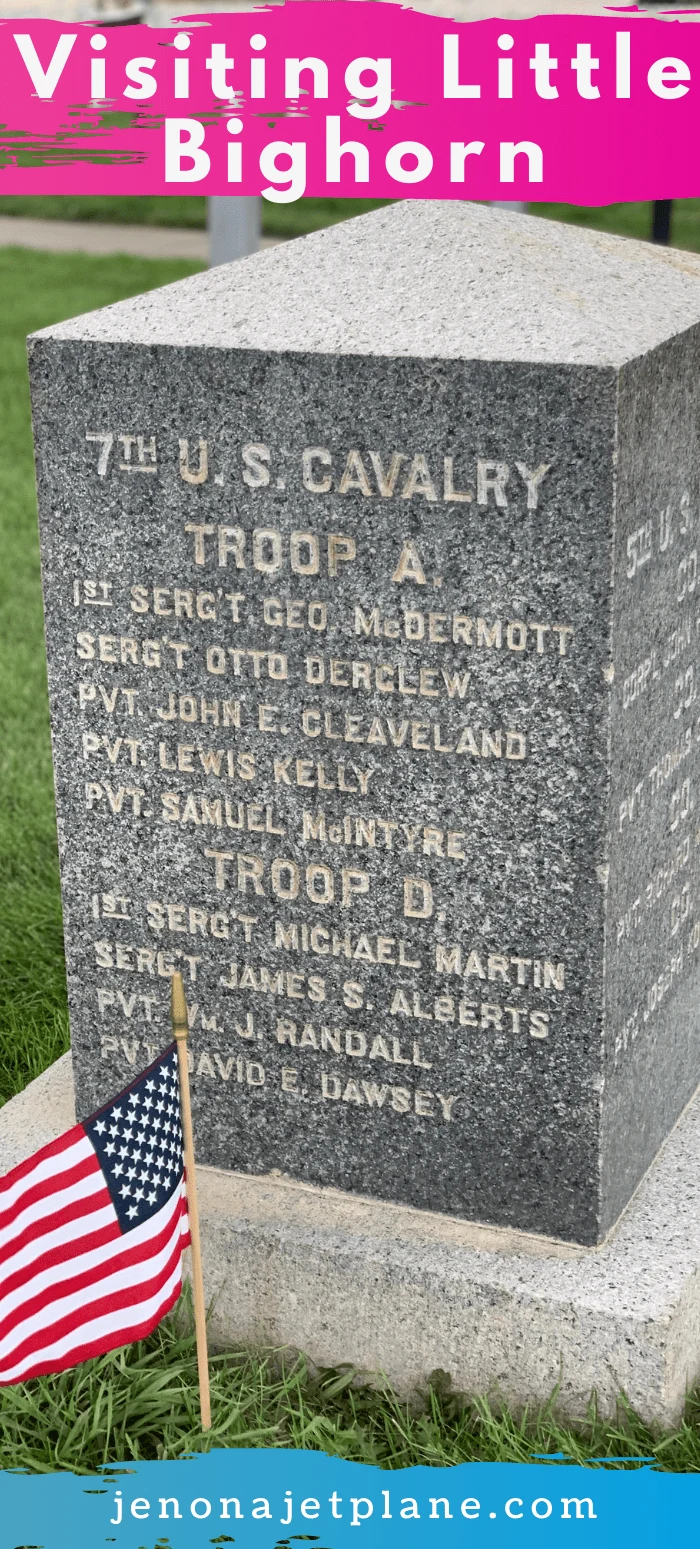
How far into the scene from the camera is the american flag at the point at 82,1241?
2.66m

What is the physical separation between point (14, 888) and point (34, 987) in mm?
603

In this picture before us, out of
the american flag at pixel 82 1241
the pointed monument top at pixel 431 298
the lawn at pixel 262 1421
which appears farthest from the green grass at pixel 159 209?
the american flag at pixel 82 1241

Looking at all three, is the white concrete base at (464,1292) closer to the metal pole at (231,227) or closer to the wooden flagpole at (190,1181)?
the wooden flagpole at (190,1181)

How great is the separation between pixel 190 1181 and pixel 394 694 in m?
0.88

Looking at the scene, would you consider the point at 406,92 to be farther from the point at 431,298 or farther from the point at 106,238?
the point at 106,238

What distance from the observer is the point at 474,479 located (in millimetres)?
2838

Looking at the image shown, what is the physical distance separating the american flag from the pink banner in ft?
10.4

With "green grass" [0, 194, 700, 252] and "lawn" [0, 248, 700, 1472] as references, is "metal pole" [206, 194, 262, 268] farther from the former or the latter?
"lawn" [0, 248, 700, 1472]

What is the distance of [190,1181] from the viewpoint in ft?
9.15

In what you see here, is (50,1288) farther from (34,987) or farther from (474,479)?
(34,987)

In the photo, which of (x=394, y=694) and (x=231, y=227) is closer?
(x=394, y=694)

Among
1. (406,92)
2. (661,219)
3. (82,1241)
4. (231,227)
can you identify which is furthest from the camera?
(231,227)

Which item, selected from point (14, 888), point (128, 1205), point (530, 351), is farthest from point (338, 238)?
point (14, 888)

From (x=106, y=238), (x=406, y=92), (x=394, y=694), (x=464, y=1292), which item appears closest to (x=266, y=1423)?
(x=464, y=1292)
